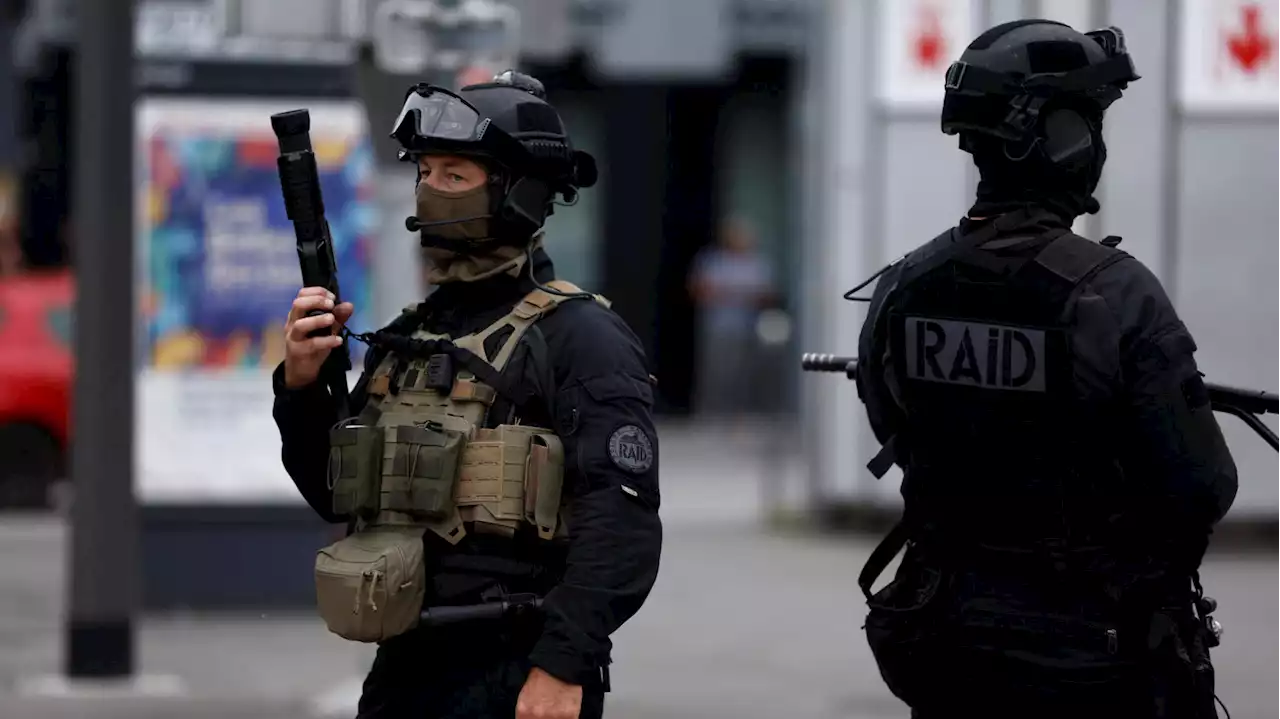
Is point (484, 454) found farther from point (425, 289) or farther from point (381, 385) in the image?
point (425, 289)

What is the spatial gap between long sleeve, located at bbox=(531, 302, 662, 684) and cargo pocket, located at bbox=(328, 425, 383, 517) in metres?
0.33

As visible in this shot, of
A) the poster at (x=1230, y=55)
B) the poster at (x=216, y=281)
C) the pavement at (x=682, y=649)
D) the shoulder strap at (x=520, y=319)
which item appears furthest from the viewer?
the poster at (x=1230, y=55)

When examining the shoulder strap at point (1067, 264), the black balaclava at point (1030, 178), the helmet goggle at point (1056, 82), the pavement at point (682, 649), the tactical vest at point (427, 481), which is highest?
the helmet goggle at point (1056, 82)

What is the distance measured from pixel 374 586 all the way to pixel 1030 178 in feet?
4.38

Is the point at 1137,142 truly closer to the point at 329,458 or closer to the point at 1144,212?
the point at 1144,212

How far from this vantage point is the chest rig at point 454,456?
13.3 ft

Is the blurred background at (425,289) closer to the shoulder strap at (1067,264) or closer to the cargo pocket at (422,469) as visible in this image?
the cargo pocket at (422,469)

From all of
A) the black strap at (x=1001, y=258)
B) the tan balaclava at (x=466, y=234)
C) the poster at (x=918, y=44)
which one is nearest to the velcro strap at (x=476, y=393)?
the tan balaclava at (x=466, y=234)

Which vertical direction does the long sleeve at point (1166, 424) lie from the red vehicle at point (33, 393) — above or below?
above

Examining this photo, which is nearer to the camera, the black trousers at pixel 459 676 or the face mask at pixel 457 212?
the black trousers at pixel 459 676

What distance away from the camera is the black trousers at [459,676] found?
13.5 ft

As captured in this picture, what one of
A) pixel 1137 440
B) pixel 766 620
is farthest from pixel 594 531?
pixel 766 620

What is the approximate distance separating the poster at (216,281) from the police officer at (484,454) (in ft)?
19.9

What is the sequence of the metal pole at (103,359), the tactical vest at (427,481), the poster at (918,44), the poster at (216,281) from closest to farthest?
the tactical vest at (427,481)
the metal pole at (103,359)
the poster at (216,281)
the poster at (918,44)
